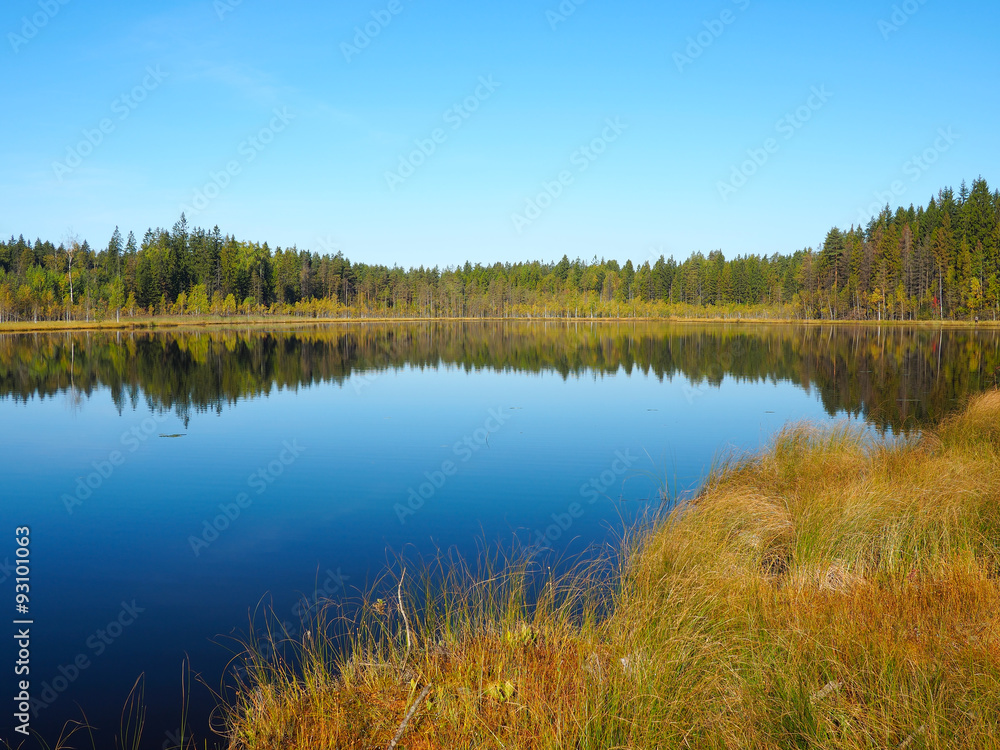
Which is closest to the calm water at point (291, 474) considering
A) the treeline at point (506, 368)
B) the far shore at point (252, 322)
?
the treeline at point (506, 368)

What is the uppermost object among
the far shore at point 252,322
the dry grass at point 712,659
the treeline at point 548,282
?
the treeline at point 548,282

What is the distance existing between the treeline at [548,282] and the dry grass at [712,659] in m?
89.0

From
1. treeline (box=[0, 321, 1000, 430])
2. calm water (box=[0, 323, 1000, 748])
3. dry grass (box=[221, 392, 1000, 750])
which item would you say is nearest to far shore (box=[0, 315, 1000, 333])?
treeline (box=[0, 321, 1000, 430])

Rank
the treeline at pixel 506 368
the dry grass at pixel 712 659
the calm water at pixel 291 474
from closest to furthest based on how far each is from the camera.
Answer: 1. the dry grass at pixel 712 659
2. the calm water at pixel 291 474
3. the treeline at pixel 506 368

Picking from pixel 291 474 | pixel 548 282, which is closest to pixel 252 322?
pixel 548 282

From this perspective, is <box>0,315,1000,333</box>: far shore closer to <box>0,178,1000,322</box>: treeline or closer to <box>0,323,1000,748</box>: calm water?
<box>0,178,1000,322</box>: treeline

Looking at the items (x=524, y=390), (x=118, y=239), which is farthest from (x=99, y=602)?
(x=118, y=239)

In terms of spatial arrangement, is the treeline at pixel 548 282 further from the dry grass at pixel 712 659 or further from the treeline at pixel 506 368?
the dry grass at pixel 712 659

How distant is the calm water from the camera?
663 centimetres

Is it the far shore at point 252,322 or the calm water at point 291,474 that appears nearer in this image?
the calm water at point 291,474

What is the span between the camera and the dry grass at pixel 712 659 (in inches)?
142

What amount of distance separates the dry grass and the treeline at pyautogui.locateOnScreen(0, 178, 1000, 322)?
8897cm

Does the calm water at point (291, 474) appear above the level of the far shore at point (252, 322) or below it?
below

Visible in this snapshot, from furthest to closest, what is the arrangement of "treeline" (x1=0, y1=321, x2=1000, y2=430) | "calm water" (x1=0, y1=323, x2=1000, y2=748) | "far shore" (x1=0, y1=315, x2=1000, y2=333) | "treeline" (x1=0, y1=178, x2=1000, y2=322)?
1. "treeline" (x1=0, y1=178, x2=1000, y2=322)
2. "far shore" (x1=0, y1=315, x2=1000, y2=333)
3. "treeline" (x1=0, y1=321, x2=1000, y2=430)
4. "calm water" (x1=0, y1=323, x2=1000, y2=748)
